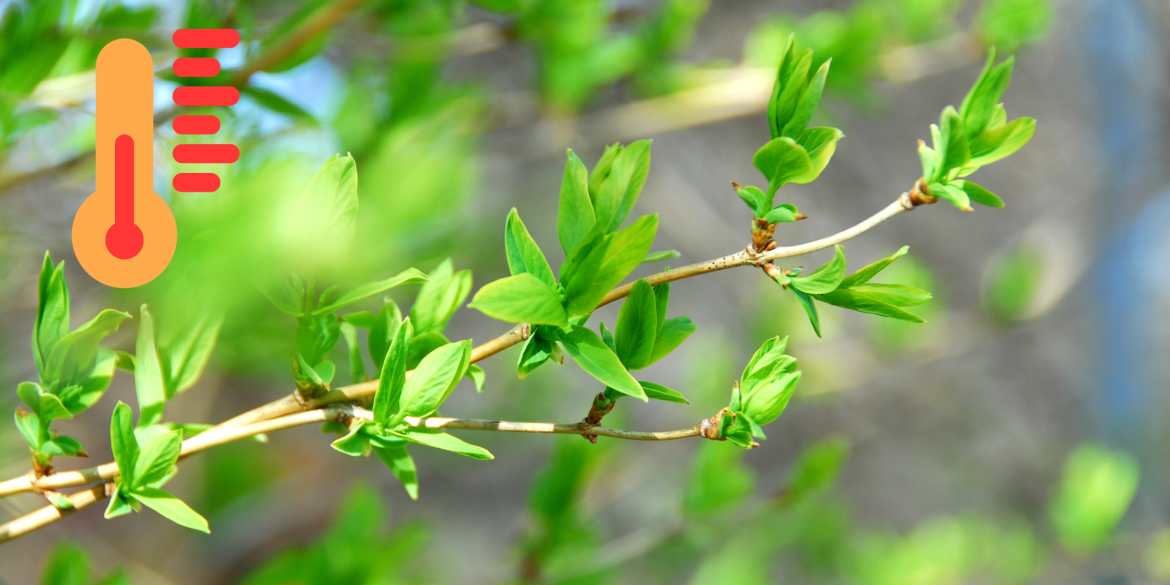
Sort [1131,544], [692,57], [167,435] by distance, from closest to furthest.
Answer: [167,435]
[1131,544]
[692,57]

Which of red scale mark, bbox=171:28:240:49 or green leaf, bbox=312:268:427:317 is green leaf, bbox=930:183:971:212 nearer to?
green leaf, bbox=312:268:427:317

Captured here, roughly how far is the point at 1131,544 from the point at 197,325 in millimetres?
681

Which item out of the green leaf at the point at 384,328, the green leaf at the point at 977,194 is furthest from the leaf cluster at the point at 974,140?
the green leaf at the point at 384,328

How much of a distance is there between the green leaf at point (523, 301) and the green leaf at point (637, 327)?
13mm

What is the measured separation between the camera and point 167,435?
10 centimetres

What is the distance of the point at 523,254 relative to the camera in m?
0.10

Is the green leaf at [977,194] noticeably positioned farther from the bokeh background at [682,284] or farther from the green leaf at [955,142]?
the bokeh background at [682,284]

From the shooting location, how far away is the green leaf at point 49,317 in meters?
0.11

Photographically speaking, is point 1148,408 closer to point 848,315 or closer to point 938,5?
point 848,315

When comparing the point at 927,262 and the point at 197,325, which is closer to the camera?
the point at 197,325

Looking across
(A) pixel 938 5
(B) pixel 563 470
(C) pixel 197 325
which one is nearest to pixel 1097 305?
(A) pixel 938 5

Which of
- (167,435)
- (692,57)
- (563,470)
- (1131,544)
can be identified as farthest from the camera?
(692,57)

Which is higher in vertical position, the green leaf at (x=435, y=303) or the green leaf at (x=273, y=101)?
the green leaf at (x=273, y=101)

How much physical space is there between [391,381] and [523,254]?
30 millimetres
